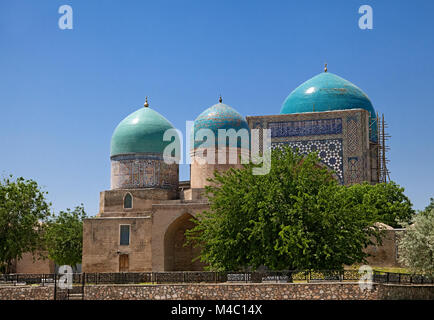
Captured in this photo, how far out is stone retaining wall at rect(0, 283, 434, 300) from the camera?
63.9ft

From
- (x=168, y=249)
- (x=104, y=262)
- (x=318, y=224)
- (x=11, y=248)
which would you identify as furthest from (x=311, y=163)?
(x=11, y=248)

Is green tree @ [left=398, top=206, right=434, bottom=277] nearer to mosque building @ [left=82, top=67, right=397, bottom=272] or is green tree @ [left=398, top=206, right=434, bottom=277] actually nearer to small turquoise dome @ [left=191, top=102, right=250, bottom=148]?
mosque building @ [left=82, top=67, right=397, bottom=272]

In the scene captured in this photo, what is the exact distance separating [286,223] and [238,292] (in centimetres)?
299

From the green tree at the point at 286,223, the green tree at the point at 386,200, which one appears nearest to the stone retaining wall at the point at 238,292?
the green tree at the point at 286,223

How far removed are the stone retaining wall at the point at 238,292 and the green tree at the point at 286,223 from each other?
5.23ft

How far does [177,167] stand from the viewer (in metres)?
34.3

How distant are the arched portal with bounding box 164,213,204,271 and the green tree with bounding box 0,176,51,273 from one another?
6.14 meters

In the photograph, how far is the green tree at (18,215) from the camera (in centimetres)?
2997

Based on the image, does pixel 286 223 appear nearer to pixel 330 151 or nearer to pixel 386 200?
pixel 386 200

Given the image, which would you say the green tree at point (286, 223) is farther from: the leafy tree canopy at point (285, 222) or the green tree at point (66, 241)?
the green tree at point (66, 241)

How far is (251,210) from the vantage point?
22641 millimetres

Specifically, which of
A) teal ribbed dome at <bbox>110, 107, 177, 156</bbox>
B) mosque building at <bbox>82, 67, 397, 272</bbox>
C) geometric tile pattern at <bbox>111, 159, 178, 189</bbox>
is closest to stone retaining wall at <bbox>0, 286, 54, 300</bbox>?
mosque building at <bbox>82, 67, 397, 272</bbox>

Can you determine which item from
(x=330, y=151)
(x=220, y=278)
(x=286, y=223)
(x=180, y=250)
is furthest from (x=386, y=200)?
(x=220, y=278)
